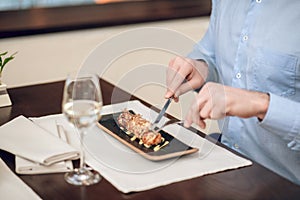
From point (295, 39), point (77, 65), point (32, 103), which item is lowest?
point (77, 65)

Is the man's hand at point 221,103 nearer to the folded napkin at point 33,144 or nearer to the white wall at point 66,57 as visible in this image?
the folded napkin at point 33,144

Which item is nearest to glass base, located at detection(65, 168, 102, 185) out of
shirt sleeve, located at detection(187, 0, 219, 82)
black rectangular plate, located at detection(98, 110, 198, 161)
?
black rectangular plate, located at detection(98, 110, 198, 161)

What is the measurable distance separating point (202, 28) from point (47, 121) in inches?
57.2

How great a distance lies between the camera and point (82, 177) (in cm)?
117

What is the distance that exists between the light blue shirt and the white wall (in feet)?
1.71

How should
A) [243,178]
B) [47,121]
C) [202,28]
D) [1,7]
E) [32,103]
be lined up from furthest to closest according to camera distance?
[202,28] < [1,7] < [32,103] < [47,121] < [243,178]

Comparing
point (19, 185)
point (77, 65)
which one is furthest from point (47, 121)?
point (77, 65)

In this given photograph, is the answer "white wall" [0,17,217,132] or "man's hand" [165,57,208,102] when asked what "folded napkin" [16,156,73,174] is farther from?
"white wall" [0,17,217,132]

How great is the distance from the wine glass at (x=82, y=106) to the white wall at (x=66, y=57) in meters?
1.06

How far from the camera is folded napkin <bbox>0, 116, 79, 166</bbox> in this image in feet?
4.02

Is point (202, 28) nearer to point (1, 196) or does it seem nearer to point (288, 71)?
point (288, 71)

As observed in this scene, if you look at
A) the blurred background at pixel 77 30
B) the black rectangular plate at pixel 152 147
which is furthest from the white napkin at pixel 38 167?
the blurred background at pixel 77 30

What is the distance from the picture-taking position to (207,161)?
4.20ft

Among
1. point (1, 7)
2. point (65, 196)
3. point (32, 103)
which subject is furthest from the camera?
point (1, 7)
